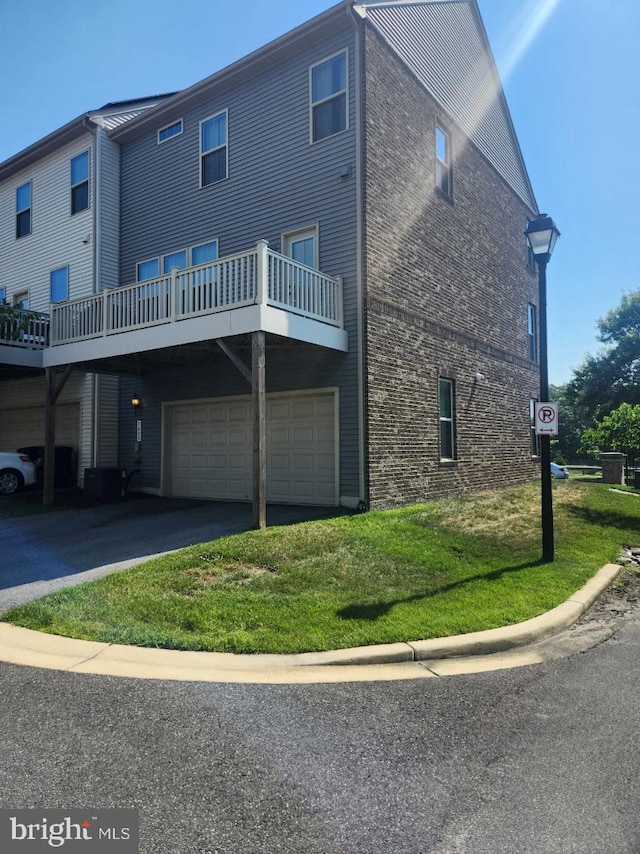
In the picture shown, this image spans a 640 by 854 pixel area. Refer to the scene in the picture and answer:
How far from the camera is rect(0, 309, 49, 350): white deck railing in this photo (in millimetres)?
13789

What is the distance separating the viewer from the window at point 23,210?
17.7 meters

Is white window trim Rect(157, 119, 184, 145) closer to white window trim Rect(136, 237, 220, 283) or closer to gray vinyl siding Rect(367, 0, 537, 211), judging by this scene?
white window trim Rect(136, 237, 220, 283)

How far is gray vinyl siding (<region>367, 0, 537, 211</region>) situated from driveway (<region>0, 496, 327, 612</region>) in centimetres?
1004

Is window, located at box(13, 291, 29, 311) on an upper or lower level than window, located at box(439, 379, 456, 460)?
upper

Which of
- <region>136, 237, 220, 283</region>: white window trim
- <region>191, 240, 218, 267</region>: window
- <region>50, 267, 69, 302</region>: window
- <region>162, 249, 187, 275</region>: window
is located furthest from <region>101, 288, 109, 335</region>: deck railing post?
<region>50, 267, 69, 302</region>: window

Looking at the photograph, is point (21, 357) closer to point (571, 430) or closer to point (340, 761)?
point (340, 761)

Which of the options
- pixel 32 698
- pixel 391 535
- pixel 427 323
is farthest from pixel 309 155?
pixel 32 698

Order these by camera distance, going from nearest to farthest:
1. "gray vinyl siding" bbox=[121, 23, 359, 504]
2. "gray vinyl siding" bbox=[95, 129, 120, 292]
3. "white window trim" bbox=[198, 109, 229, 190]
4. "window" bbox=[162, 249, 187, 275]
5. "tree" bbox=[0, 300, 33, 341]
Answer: "gray vinyl siding" bbox=[121, 23, 359, 504]
"white window trim" bbox=[198, 109, 229, 190]
"tree" bbox=[0, 300, 33, 341]
"window" bbox=[162, 249, 187, 275]
"gray vinyl siding" bbox=[95, 129, 120, 292]

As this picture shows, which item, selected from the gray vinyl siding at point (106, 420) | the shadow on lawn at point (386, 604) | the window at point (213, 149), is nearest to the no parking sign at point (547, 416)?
the shadow on lawn at point (386, 604)

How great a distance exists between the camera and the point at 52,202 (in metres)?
16.8

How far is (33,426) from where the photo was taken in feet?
56.1

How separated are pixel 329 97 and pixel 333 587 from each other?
9969 millimetres

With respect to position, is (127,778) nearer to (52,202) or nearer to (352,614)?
(352,614)

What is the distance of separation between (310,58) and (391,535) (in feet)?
32.6
